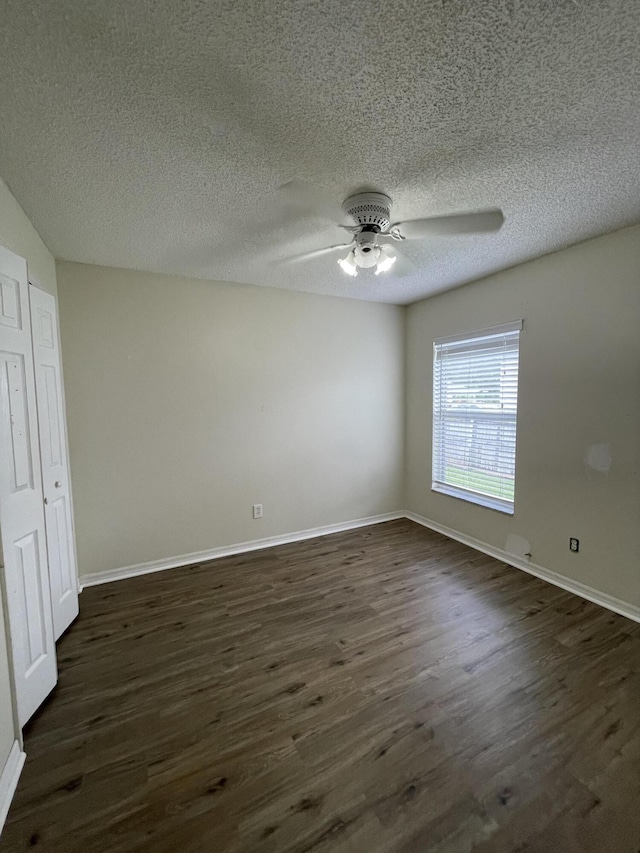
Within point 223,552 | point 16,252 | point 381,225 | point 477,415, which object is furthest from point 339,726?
point 16,252

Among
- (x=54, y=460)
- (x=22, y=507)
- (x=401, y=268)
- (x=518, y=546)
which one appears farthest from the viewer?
(x=518, y=546)

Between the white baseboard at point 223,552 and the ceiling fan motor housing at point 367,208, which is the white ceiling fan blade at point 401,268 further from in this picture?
the white baseboard at point 223,552

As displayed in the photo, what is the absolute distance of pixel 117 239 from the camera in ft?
7.39

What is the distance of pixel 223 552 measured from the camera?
3219 millimetres

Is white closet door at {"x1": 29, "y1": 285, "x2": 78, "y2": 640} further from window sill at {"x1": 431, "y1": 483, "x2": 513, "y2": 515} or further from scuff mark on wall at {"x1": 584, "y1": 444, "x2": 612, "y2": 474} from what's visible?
scuff mark on wall at {"x1": 584, "y1": 444, "x2": 612, "y2": 474}

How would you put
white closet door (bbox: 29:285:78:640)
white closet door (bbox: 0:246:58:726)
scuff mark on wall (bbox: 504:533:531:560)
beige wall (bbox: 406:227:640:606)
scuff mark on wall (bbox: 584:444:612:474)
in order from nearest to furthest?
white closet door (bbox: 0:246:58:726)
white closet door (bbox: 29:285:78:640)
beige wall (bbox: 406:227:640:606)
scuff mark on wall (bbox: 584:444:612:474)
scuff mark on wall (bbox: 504:533:531:560)

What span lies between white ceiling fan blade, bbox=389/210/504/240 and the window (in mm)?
1493

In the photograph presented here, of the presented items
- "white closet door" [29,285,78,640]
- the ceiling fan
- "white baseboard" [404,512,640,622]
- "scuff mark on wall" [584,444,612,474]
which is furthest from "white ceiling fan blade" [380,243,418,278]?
"white baseboard" [404,512,640,622]

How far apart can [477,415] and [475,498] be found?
82 cm

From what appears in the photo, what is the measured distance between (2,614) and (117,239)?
2203 millimetres

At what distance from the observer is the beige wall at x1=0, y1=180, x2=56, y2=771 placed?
1306 mm

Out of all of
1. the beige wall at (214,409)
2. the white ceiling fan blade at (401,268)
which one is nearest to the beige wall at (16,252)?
the beige wall at (214,409)

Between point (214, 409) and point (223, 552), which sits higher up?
point (214, 409)

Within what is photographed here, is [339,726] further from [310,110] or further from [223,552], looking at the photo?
[310,110]
